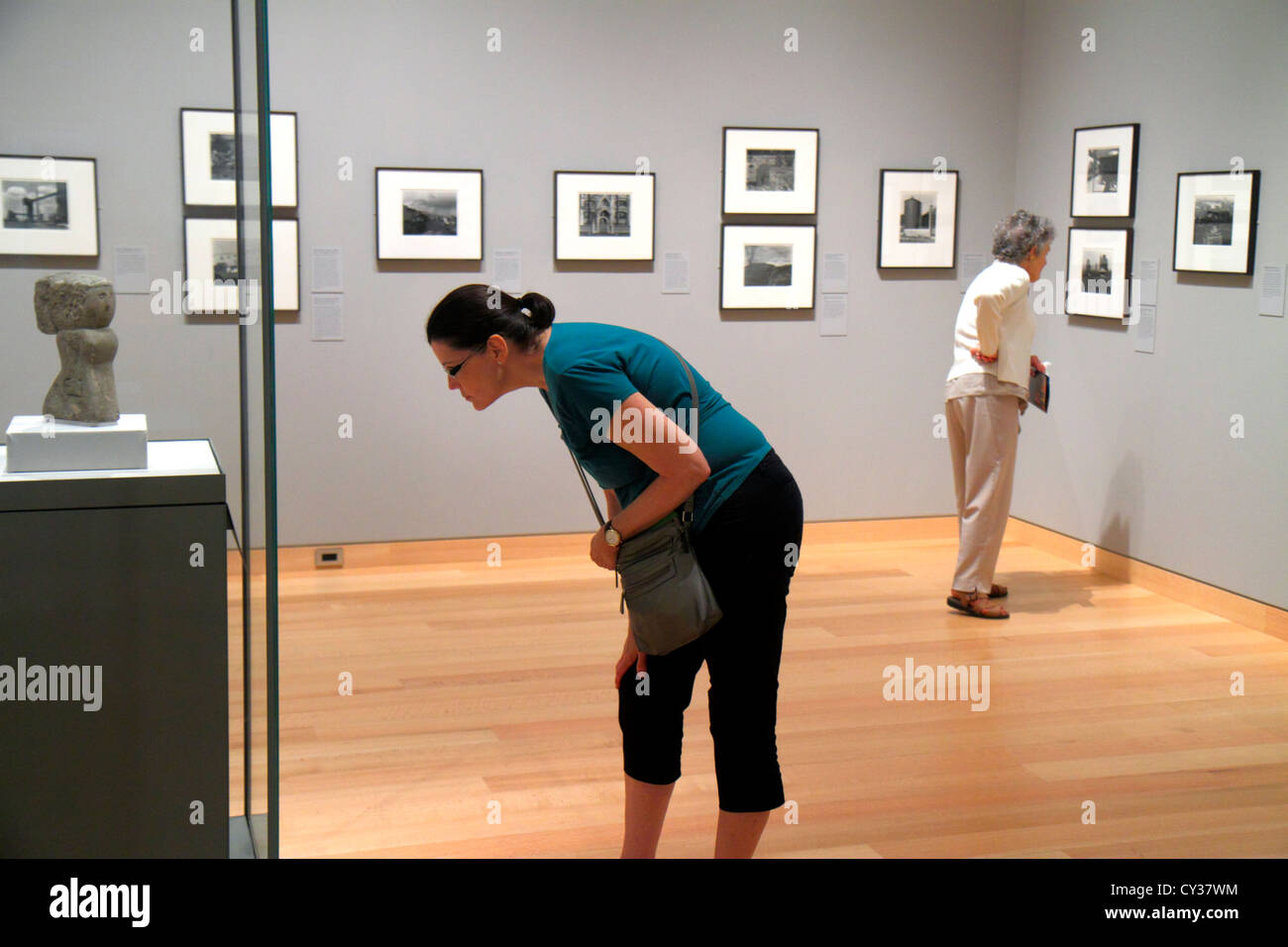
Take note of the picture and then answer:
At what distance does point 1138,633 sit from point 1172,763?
179cm

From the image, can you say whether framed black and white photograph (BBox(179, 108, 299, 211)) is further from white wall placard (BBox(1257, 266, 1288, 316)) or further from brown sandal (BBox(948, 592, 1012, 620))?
white wall placard (BBox(1257, 266, 1288, 316))

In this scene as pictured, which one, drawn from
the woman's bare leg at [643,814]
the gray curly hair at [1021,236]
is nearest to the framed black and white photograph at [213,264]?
the woman's bare leg at [643,814]

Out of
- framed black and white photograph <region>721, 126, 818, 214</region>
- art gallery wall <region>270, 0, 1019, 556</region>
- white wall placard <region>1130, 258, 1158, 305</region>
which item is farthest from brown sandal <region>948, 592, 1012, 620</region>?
framed black and white photograph <region>721, 126, 818, 214</region>

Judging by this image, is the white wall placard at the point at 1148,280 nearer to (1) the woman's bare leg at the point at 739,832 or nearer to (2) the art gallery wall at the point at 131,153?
(1) the woman's bare leg at the point at 739,832

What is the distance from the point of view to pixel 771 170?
816cm

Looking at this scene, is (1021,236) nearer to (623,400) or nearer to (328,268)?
(328,268)

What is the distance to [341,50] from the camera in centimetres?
735

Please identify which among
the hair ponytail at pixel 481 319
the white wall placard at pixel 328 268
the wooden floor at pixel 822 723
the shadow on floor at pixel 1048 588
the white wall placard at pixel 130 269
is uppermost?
the white wall placard at pixel 328 268

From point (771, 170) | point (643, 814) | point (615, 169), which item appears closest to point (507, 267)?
point (615, 169)

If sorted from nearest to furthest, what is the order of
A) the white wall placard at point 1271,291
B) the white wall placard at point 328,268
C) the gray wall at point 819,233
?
the white wall placard at point 1271,291
the gray wall at point 819,233
the white wall placard at point 328,268

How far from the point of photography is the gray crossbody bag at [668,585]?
297 cm

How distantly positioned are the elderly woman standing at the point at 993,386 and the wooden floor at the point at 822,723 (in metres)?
0.33
